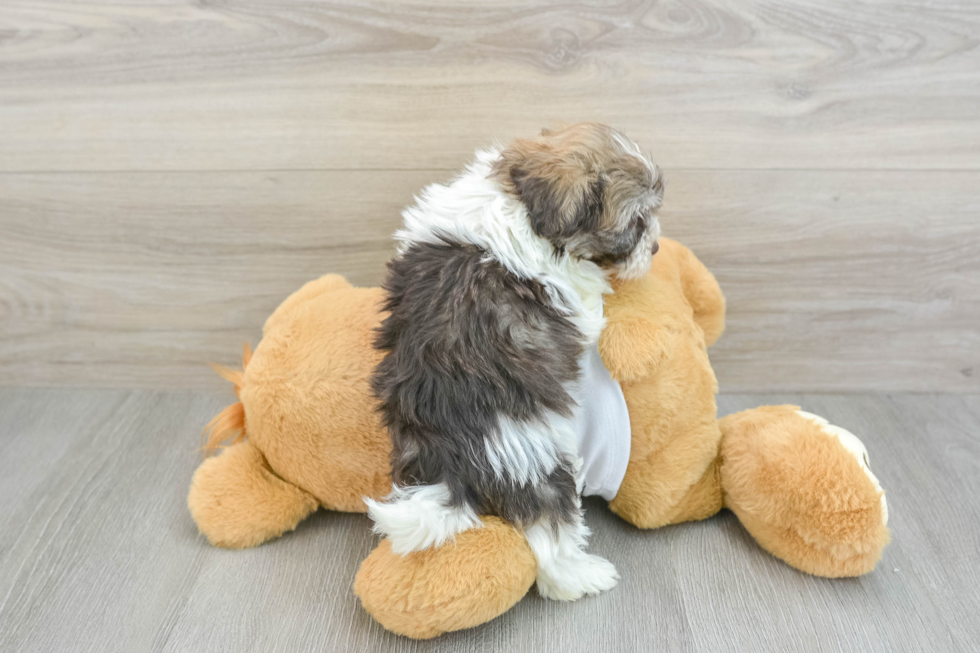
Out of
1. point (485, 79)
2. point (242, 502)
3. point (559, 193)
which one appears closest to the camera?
point (559, 193)

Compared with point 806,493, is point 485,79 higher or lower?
higher

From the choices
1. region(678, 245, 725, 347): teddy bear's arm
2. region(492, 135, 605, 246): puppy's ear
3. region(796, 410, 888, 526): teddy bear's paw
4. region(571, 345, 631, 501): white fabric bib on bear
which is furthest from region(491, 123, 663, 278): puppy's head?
region(796, 410, 888, 526): teddy bear's paw

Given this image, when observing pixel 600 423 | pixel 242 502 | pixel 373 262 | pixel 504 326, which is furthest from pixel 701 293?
pixel 242 502

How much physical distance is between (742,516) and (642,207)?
46cm

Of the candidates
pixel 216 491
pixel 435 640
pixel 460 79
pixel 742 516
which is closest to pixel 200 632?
pixel 216 491

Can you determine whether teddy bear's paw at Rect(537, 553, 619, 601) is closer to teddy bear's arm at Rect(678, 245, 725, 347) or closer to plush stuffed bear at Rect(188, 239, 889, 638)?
plush stuffed bear at Rect(188, 239, 889, 638)

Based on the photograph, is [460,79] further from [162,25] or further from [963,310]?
[963,310]

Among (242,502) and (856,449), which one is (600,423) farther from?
(242,502)

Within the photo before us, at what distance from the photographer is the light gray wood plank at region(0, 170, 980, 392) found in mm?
1105

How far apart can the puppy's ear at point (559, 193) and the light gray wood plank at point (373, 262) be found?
1.32 ft

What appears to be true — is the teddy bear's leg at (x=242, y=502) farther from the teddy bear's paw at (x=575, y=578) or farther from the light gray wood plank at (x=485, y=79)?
the light gray wood plank at (x=485, y=79)

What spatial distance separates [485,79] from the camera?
1.04 meters

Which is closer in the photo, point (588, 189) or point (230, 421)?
point (588, 189)

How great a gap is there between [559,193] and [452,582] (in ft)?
1.44
